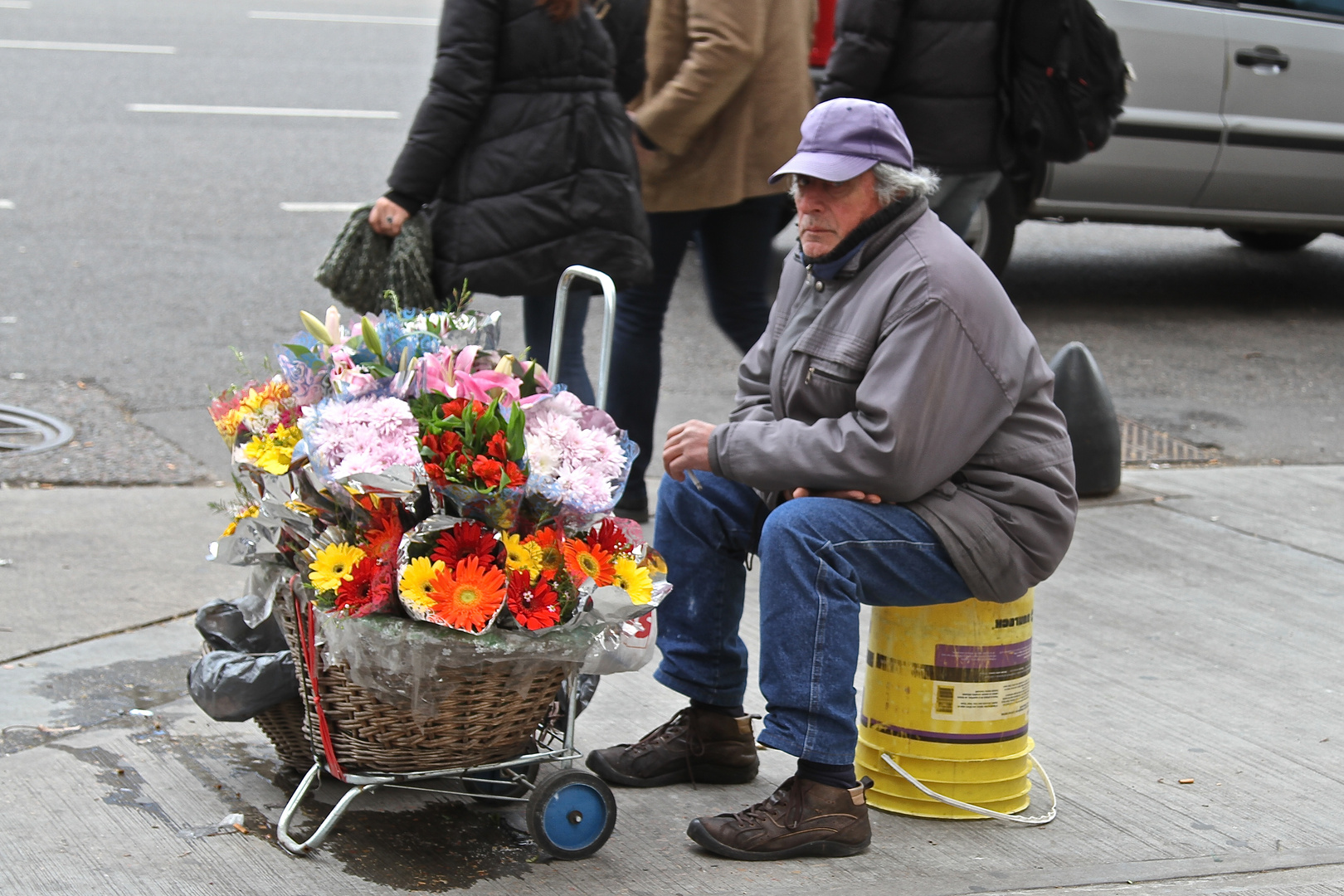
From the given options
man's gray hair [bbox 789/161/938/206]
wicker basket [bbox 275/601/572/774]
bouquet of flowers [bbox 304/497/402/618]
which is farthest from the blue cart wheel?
man's gray hair [bbox 789/161/938/206]

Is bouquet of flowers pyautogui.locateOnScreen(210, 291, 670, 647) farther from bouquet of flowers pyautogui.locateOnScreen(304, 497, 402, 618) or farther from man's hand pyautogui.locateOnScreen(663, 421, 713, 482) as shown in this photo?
man's hand pyautogui.locateOnScreen(663, 421, 713, 482)

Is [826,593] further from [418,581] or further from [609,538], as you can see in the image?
[418,581]

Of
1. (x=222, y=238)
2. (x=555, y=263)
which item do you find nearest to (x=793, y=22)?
(x=555, y=263)

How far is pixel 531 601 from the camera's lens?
2566 mm

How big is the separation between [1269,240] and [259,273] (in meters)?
5.93

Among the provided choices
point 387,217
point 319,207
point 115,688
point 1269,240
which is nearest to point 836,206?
point 387,217

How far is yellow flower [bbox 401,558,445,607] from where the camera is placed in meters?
2.51

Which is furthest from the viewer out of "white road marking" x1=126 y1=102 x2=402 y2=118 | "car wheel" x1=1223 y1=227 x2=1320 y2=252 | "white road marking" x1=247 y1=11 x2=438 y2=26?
"white road marking" x1=247 y1=11 x2=438 y2=26

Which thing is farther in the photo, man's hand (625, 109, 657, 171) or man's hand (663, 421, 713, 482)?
man's hand (625, 109, 657, 171)

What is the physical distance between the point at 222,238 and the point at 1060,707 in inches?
225

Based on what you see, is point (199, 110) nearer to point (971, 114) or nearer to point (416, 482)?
point (971, 114)

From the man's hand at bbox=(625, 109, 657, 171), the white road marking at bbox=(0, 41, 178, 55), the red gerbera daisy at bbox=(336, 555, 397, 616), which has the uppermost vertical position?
the man's hand at bbox=(625, 109, 657, 171)

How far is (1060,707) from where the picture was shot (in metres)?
3.59

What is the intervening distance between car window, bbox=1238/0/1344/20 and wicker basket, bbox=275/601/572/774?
20.2ft
